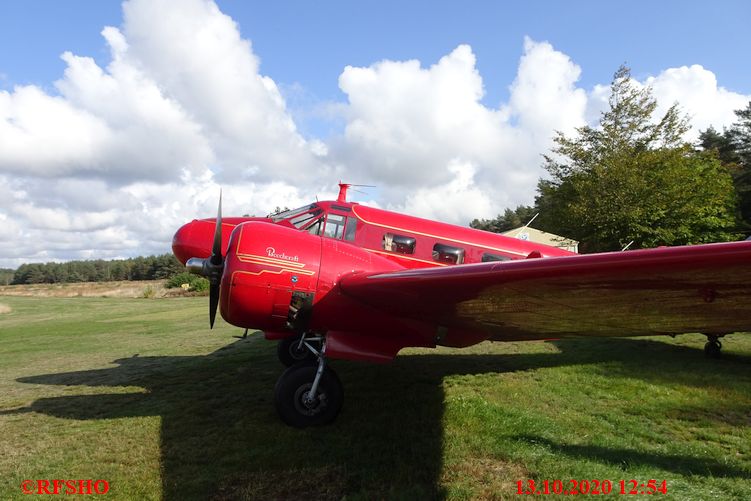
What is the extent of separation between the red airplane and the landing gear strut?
1 cm

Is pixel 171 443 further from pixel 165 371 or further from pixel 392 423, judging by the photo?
pixel 165 371

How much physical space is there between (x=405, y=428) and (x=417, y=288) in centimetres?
169

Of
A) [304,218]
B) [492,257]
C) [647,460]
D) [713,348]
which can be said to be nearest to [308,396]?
[304,218]

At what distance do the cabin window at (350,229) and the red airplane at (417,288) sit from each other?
0.05 feet

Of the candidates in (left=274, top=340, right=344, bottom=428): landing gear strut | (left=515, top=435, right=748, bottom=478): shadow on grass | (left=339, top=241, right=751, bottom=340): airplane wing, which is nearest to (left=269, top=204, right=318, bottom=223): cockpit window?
(left=339, top=241, right=751, bottom=340): airplane wing

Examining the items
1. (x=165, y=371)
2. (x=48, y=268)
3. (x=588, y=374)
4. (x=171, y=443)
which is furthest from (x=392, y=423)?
(x=48, y=268)

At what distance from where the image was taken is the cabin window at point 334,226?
6.44m

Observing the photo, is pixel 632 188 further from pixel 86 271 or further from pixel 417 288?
pixel 86 271

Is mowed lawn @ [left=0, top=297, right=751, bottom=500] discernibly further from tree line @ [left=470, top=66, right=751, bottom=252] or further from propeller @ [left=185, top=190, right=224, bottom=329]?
tree line @ [left=470, top=66, right=751, bottom=252]

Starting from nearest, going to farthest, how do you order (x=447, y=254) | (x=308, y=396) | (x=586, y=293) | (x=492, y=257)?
1. (x=586, y=293)
2. (x=308, y=396)
3. (x=447, y=254)
4. (x=492, y=257)

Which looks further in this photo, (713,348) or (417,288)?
(713,348)

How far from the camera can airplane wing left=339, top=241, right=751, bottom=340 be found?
2.38 meters

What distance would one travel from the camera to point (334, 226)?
6.47 m

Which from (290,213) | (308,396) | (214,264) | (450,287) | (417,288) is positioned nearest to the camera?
(450,287)
